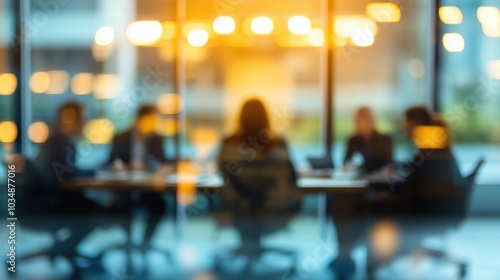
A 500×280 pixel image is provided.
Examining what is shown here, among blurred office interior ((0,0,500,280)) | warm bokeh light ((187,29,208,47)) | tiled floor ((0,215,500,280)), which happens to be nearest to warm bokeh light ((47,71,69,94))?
blurred office interior ((0,0,500,280))

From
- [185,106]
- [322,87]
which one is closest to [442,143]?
[322,87]

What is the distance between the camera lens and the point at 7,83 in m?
3.40

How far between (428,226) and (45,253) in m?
A: 2.05

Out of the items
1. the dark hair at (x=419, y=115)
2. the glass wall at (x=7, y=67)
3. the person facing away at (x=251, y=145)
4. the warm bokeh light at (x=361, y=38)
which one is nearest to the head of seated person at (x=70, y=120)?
the glass wall at (x=7, y=67)

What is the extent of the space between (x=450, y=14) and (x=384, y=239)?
1.23 metres

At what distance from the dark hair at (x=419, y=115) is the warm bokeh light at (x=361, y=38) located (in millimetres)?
397

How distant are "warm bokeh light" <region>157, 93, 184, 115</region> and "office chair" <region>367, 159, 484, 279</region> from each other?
1.29 metres

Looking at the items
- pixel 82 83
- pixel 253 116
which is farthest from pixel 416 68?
pixel 82 83

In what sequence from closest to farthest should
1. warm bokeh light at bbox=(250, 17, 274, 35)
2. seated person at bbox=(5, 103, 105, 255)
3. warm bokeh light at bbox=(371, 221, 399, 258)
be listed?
1. warm bokeh light at bbox=(250, 17, 274, 35)
2. seated person at bbox=(5, 103, 105, 255)
3. warm bokeh light at bbox=(371, 221, 399, 258)

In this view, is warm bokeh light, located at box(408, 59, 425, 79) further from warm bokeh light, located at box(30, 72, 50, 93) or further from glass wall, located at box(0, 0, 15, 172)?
glass wall, located at box(0, 0, 15, 172)

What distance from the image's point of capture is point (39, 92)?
338 cm

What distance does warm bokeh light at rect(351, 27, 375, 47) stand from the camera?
3.37 m

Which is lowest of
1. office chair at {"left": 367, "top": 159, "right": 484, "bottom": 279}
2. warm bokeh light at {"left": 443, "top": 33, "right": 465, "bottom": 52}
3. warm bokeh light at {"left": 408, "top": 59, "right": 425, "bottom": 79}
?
office chair at {"left": 367, "top": 159, "right": 484, "bottom": 279}

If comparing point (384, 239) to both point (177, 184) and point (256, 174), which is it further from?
point (177, 184)
